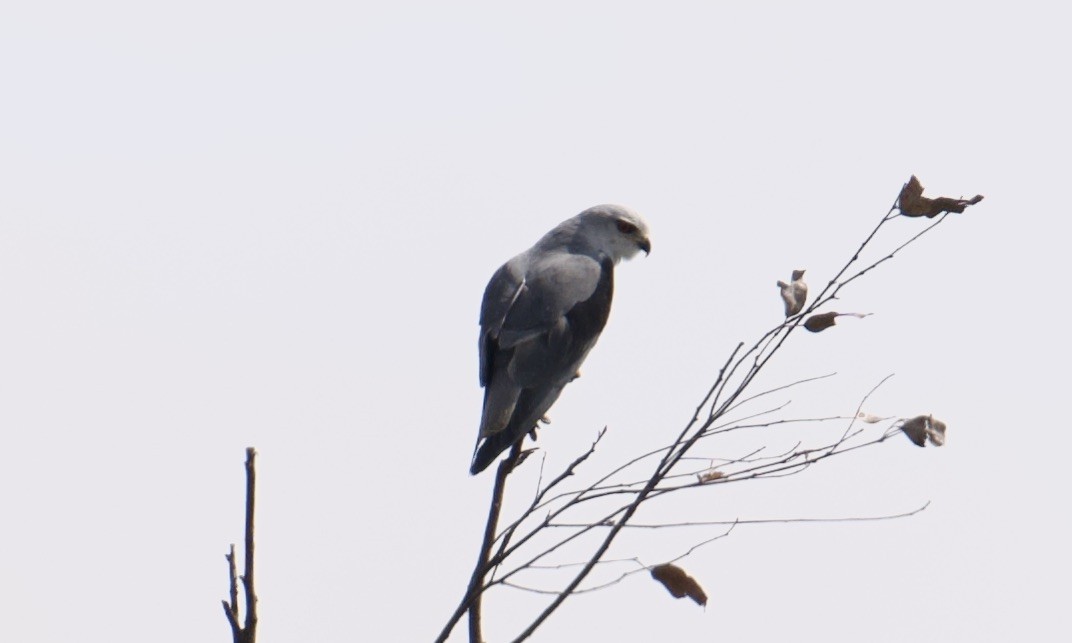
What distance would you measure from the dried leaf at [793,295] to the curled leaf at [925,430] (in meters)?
0.49

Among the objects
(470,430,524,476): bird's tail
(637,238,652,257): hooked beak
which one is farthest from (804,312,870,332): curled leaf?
(637,238,652,257): hooked beak

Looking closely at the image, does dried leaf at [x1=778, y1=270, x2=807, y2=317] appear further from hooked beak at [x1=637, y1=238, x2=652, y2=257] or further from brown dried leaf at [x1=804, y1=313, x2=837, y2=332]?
hooked beak at [x1=637, y1=238, x2=652, y2=257]

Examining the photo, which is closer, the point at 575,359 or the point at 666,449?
the point at 666,449

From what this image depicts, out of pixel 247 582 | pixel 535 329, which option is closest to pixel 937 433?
pixel 247 582

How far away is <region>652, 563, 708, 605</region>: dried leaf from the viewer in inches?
138

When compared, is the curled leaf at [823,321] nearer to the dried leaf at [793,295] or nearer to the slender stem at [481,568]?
the dried leaf at [793,295]

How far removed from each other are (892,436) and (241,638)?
82.0 inches

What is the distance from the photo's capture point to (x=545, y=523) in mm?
3482

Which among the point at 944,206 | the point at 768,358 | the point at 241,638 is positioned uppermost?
the point at 944,206

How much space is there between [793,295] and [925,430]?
569 mm

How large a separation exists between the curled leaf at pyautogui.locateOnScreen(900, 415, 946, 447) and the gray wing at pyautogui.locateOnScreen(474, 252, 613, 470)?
2.36m

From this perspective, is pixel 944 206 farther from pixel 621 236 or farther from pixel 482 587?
pixel 621 236

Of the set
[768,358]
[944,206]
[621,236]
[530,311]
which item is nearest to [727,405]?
[768,358]

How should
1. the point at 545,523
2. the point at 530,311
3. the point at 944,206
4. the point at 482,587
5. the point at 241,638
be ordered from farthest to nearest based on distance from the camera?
the point at 530,311
the point at 944,206
the point at 545,523
the point at 482,587
the point at 241,638
